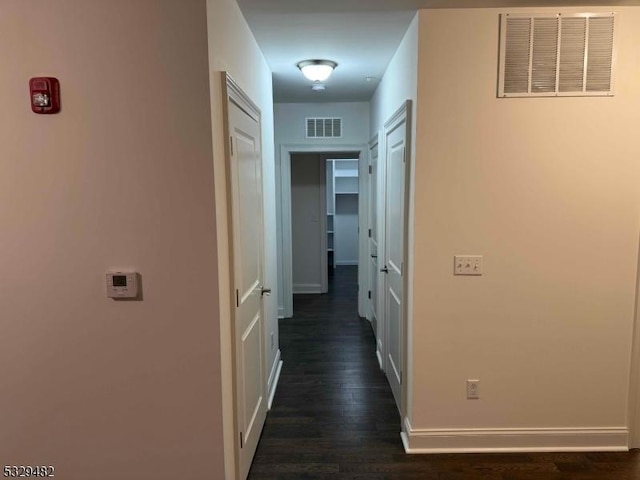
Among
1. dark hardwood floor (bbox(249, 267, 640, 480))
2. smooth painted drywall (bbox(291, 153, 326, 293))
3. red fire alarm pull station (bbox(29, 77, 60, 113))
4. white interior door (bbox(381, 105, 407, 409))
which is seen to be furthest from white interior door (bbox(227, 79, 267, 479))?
smooth painted drywall (bbox(291, 153, 326, 293))

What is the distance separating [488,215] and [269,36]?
1.74 meters

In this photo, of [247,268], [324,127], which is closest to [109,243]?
[247,268]

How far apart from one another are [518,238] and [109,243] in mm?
2117

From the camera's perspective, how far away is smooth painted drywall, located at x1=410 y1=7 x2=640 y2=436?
2.35 m

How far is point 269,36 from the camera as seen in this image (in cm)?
275

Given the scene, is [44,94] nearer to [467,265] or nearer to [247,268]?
[247,268]

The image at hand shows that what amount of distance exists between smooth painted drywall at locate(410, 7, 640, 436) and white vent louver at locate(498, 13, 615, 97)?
6cm

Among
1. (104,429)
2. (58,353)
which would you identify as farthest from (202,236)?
(104,429)

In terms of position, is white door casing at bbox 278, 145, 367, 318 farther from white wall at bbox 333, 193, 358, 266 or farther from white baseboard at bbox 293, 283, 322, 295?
white wall at bbox 333, 193, 358, 266

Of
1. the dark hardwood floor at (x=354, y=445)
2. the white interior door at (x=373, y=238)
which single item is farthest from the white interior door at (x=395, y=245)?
the white interior door at (x=373, y=238)

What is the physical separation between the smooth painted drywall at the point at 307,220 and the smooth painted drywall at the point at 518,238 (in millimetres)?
3882

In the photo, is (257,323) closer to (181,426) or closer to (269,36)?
(181,426)

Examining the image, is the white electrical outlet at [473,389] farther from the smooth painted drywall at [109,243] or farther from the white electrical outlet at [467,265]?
the smooth painted drywall at [109,243]

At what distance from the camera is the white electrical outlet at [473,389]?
2.55 m
